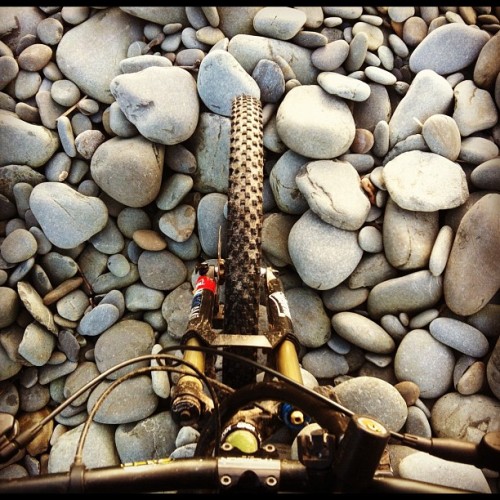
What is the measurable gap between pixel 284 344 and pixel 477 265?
1147mm

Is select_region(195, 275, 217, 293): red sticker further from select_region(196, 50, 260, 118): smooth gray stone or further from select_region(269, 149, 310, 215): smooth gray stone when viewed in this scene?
select_region(196, 50, 260, 118): smooth gray stone

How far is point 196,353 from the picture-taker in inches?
55.6

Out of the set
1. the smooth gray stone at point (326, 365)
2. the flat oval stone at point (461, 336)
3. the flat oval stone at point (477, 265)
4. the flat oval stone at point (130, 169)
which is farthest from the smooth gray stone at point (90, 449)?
the flat oval stone at point (477, 265)

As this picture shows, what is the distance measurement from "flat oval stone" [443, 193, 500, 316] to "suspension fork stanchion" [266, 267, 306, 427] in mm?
911

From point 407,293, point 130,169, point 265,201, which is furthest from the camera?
point 265,201

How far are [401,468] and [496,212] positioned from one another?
1.25 metres

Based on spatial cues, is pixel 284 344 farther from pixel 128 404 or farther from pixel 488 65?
pixel 488 65

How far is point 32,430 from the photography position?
2.70 feet

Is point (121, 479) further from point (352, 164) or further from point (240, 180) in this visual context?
point (352, 164)

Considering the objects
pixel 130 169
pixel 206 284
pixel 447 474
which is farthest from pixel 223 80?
pixel 447 474

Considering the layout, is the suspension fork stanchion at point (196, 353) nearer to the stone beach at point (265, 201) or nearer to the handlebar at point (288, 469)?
the handlebar at point (288, 469)

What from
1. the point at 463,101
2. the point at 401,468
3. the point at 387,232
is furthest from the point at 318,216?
the point at 401,468

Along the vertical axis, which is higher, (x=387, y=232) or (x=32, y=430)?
(x=32, y=430)

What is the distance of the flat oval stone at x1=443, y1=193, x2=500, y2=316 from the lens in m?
2.05
